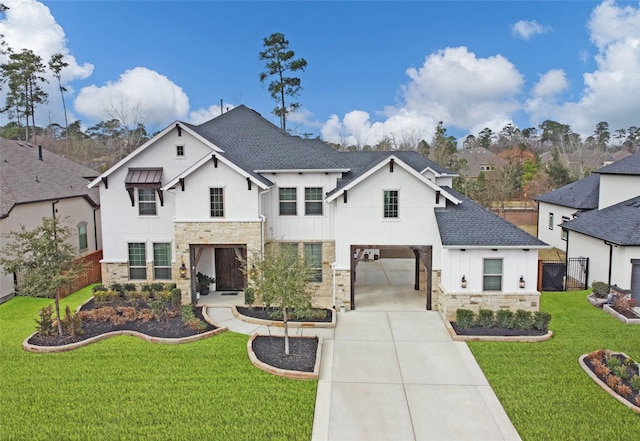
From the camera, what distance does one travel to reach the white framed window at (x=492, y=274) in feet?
47.4

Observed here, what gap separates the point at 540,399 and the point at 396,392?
3290 mm

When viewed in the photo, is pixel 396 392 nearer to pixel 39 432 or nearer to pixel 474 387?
pixel 474 387

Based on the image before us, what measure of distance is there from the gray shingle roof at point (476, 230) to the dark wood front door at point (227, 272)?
9.28 meters

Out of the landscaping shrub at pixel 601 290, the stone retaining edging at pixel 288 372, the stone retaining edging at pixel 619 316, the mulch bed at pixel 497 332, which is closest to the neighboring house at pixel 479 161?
the landscaping shrub at pixel 601 290

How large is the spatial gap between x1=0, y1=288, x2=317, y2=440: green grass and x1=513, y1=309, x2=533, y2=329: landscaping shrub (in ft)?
25.0

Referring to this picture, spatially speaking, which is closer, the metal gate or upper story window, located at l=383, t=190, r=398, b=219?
upper story window, located at l=383, t=190, r=398, b=219

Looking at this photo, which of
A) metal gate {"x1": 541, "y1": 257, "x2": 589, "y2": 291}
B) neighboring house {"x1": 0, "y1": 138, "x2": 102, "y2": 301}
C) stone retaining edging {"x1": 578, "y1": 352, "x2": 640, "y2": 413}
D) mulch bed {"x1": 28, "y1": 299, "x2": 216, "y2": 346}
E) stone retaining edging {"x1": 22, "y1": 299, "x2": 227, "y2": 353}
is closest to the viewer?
stone retaining edging {"x1": 578, "y1": 352, "x2": 640, "y2": 413}

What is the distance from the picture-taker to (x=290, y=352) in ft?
39.1

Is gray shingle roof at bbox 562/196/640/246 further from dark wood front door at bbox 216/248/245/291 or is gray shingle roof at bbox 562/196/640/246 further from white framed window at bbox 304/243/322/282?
dark wood front door at bbox 216/248/245/291

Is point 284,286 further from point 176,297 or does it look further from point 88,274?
point 88,274

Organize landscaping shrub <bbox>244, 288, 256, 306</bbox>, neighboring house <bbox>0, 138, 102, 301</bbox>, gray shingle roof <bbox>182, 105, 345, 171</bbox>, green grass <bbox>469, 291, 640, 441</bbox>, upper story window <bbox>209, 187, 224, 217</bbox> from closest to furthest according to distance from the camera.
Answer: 1. green grass <bbox>469, 291, 640, 441</bbox>
2. landscaping shrub <bbox>244, 288, 256, 306</bbox>
3. upper story window <bbox>209, 187, 224, 217</bbox>
4. neighboring house <bbox>0, 138, 102, 301</bbox>
5. gray shingle roof <bbox>182, 105, 345, 171</bbox>

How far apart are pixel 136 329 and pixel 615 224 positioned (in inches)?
805

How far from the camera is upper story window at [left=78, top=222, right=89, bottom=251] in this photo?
22109 millimetres

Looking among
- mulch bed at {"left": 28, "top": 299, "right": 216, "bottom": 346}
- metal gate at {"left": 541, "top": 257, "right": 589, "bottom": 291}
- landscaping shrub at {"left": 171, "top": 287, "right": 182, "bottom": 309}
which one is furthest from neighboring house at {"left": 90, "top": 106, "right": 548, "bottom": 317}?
metal gate at {"left": 541, "top": 257, "right": 589, "bottom": 291}
